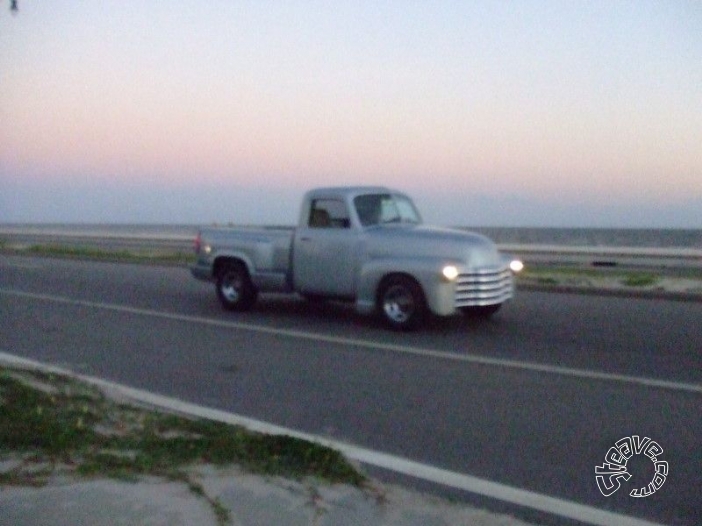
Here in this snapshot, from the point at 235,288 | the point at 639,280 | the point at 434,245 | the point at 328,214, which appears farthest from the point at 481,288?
the point at 639,280

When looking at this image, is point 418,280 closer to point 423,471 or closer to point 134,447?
point 423,471

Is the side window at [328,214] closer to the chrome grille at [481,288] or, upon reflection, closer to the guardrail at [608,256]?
the chrome grille at [481,288]

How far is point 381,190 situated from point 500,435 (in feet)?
23.6

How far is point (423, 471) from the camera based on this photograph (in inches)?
253

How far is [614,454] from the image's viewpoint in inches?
266

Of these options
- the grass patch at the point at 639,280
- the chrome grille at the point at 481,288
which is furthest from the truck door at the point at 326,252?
the grass patch at the point at 639,280

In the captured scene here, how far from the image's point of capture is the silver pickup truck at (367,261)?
1233 centimetres

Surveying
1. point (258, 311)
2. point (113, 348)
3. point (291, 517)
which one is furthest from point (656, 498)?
point (258, 311)

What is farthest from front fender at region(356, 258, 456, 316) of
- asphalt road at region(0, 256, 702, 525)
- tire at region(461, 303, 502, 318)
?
tire at region(461, 303, 502, 318)

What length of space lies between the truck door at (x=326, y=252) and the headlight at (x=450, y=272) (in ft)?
4.98

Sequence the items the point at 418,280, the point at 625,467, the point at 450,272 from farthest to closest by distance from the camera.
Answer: the point at 418,280 < the point at 450,272 < the point at 625,467

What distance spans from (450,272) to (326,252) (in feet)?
7.11

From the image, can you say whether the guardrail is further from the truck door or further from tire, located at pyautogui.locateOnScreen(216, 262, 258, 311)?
the truck door

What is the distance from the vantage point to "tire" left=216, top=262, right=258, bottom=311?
49.0 ft
